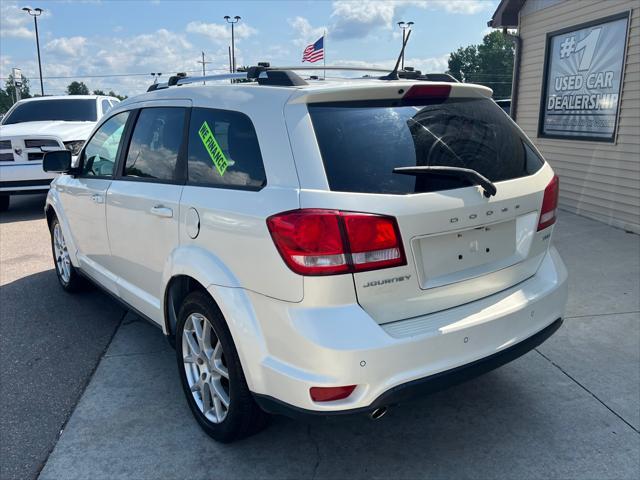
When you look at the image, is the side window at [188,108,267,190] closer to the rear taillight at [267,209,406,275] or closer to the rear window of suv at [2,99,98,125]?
the rear taillight at [267,209,406,275]

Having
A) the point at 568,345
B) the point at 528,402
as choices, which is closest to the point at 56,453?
the point at 528,402

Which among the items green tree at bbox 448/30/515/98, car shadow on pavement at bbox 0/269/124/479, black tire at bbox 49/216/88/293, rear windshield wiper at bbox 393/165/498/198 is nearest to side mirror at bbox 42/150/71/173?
black tire at bbox 49/216/88/293

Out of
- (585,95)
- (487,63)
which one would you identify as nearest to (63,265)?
(585,95)

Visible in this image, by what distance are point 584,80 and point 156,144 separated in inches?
276

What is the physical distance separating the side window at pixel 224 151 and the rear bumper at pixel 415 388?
963 millimetres

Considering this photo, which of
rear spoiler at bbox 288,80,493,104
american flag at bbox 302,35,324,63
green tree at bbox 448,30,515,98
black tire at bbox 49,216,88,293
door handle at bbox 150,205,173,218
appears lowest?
black tire at bbox 49,216,88,293

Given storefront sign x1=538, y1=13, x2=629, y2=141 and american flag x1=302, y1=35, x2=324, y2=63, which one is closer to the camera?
storefront sign x1=538, y1=13, x2=629, y2=141

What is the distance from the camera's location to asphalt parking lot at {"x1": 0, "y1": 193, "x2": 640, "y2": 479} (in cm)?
275

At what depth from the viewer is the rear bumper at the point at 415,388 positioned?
231cm

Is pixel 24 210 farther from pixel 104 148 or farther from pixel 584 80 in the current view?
pixel 584 80

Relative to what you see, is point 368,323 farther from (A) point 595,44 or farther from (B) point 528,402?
(A) point 595,44

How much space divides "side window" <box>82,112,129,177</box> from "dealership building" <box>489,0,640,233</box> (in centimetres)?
629

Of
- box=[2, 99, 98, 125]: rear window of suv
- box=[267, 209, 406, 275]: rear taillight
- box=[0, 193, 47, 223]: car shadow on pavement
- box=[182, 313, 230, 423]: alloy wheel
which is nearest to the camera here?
box=[267, 209, 406, 275]: rear taillight

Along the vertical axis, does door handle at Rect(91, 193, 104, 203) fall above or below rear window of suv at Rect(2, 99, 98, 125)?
below
